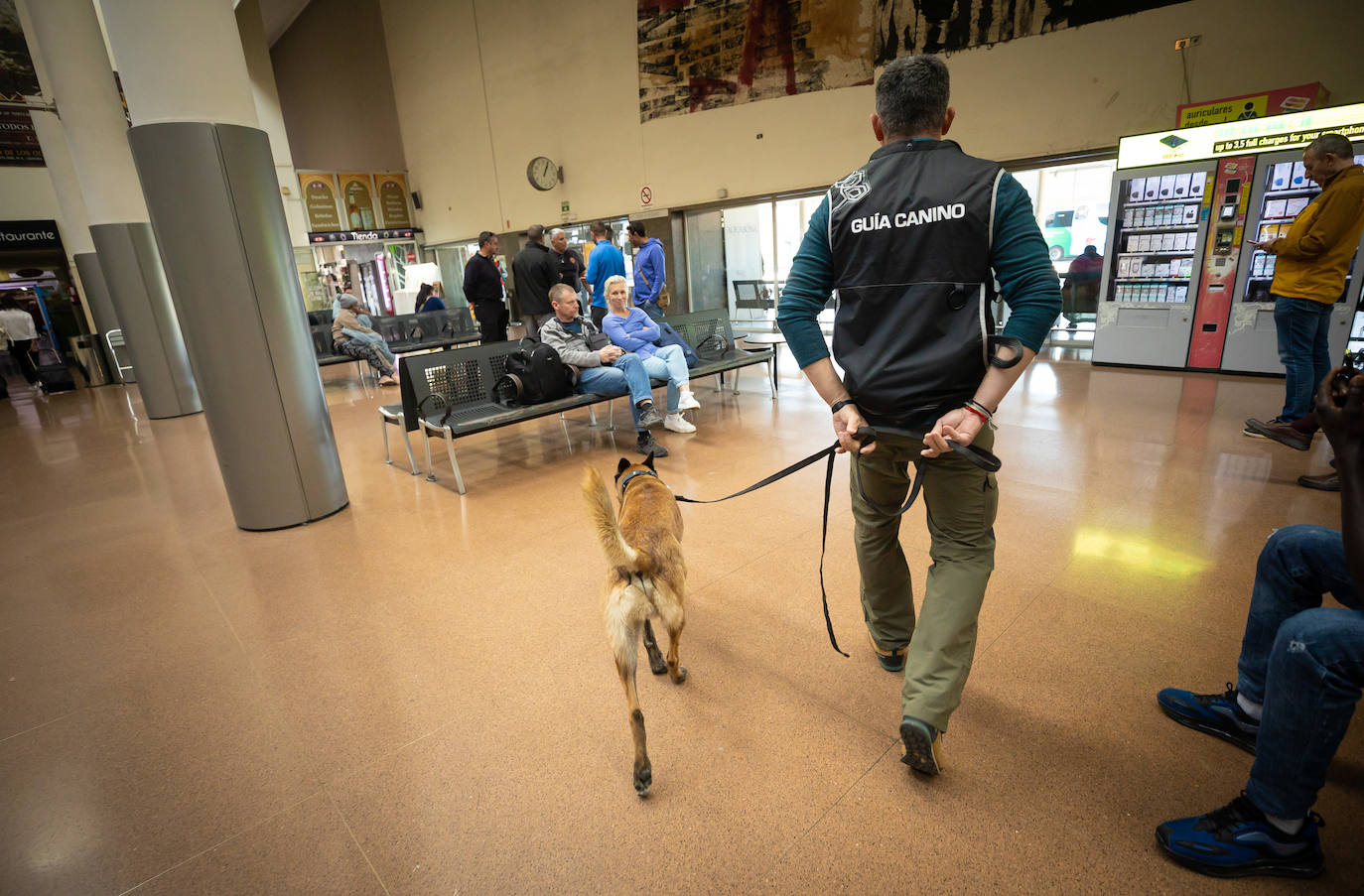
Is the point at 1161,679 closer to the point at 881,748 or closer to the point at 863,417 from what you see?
the point at 881,748

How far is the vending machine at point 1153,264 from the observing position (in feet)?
22.1

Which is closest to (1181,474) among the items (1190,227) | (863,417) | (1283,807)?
(1283,807)

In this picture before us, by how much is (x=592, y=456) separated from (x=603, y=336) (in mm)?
1029

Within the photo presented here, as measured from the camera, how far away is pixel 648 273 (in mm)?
7719

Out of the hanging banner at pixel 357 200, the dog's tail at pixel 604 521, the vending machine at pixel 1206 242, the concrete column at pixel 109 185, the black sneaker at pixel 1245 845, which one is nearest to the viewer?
the black sneaker at pixel 1245 845

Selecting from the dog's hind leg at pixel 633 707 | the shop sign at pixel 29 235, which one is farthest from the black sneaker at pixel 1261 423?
the shop sign at pixel 29 235

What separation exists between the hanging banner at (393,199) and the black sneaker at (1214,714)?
1870cm

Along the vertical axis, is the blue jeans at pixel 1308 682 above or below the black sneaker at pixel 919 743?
above

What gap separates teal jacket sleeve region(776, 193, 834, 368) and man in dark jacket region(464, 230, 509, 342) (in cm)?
641

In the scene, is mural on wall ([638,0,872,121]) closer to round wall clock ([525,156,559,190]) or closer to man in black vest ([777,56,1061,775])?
round wall clock ([525,156,559,190])

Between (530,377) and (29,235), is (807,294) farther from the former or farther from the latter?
(29,235)

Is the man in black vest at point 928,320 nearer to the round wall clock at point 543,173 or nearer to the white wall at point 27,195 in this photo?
the round wall clock at point 543,173

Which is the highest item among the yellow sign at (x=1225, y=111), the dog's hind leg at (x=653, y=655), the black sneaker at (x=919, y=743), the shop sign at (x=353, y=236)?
the shop sign at (x=353, y=236)

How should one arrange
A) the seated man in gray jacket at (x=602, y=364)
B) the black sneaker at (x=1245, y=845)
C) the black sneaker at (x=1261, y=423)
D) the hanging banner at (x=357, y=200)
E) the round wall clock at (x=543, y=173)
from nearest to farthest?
the black sneaker at (x=1245, y=845) < the black sneaker at (x=1261, y=423) < the seated man in gray jacket at (x=602, y=364) < the round wall clock at (x=543, y=173) < the hanging banner at (x=357, y=200)
